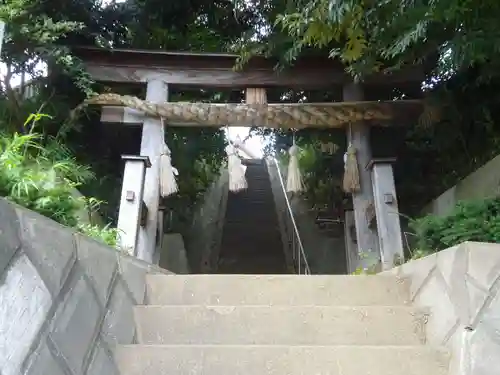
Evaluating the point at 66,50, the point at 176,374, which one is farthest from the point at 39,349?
the point at 66,50

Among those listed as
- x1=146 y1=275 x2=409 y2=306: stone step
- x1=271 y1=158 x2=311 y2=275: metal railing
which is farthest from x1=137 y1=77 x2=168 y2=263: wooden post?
x1=271 y1=158 x2=311 y2=275: metal railing

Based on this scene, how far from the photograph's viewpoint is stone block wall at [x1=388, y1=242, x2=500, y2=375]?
1.78m

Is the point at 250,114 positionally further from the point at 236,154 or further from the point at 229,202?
the point at 229,202

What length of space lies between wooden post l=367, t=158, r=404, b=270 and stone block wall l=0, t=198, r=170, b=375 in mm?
2492

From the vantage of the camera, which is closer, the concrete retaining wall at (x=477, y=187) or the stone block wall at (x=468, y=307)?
the stone block wall at (x=468, y=307)

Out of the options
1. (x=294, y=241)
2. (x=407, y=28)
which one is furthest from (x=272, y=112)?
(x=294, y=241)

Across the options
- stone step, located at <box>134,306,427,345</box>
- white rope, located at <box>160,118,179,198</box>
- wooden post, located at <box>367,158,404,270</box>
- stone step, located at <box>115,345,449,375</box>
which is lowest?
stone step, located at <box>115,345,449,375</box>

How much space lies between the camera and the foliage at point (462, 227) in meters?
2.50

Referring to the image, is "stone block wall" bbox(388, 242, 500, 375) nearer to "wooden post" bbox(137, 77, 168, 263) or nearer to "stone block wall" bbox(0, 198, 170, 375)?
"stone block wall" bbox(0, 198, 170, 375)

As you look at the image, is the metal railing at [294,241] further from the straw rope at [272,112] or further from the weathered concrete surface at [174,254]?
the straw rope at [272,112]

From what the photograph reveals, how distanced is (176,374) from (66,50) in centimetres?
353

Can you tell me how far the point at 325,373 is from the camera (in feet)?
6.34

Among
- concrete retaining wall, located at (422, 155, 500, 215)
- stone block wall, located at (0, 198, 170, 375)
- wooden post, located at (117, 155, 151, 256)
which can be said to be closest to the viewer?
stone block wall, located at (0, 198, 170, 375)

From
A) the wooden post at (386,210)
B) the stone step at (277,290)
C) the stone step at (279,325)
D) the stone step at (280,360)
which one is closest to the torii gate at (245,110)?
the wooden post at (386,210)
